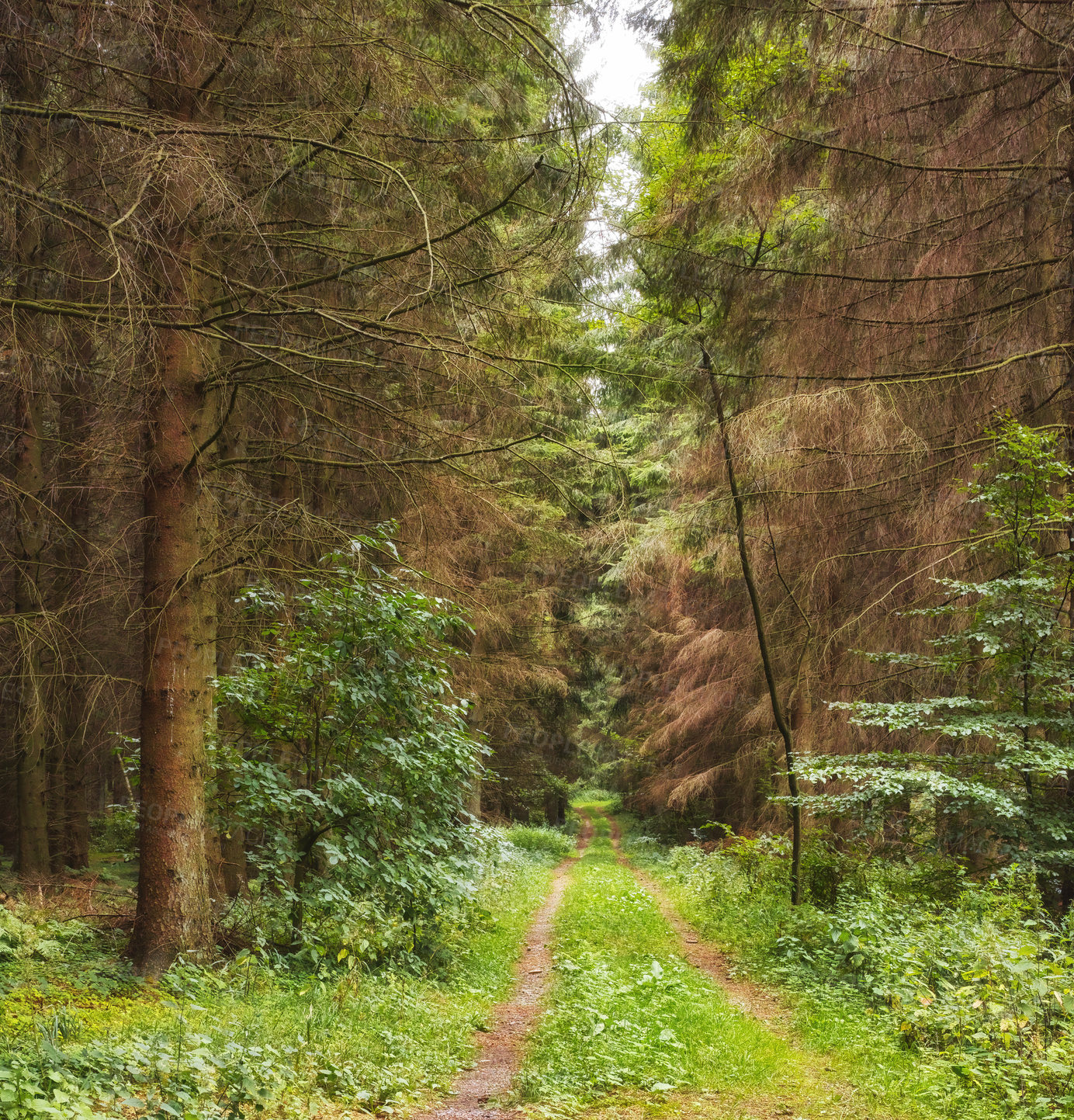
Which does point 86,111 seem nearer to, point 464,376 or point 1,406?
point 464,376

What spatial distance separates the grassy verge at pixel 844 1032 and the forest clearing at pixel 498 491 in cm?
5

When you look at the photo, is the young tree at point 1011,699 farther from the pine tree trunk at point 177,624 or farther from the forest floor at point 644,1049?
the pine tree trunk at point 177,624

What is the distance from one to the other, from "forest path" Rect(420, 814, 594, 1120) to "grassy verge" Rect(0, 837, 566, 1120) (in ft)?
0.48

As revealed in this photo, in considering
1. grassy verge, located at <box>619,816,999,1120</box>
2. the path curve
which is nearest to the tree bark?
grassy verge, located at <box>619,816,999,1120</box>

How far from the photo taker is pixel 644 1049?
5527mm

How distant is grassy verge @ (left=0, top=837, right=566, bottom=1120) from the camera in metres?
3.30

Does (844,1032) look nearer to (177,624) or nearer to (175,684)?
(175,684)

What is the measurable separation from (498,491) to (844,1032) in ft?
15.9

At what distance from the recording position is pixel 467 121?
6.89m

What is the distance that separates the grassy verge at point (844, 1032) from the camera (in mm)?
4477

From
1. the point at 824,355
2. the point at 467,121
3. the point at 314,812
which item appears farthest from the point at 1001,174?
the point at 314,812

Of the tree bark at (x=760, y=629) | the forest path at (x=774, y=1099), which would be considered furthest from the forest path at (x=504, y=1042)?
the tree bark at (x=760, y=629)

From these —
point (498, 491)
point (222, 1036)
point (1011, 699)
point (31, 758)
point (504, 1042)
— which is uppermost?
point (498, 491)

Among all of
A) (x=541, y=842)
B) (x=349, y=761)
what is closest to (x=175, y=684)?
(x=349, y=761)
